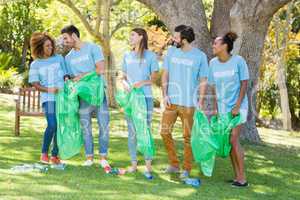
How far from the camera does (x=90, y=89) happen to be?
7629 mm

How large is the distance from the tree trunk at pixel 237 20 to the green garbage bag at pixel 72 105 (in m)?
3.16

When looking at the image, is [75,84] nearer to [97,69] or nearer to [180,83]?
[97,69]

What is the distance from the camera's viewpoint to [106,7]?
739 inches

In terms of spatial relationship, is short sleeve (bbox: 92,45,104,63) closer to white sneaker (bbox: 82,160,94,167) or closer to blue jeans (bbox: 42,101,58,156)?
blue jeans (bbox: 42,101,58,156)

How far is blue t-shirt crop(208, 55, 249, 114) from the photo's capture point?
7.04m

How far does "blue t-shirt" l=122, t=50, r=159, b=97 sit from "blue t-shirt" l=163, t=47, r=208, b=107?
0.21 metres

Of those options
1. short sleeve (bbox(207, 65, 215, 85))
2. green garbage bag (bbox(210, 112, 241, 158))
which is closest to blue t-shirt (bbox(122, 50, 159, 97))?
short sleeve (bbox(207, 65, 215, 85))

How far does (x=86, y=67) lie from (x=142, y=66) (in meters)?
0.80

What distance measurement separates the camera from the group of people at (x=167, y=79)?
7.09 m

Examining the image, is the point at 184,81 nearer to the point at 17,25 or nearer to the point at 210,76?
the point at 210,76

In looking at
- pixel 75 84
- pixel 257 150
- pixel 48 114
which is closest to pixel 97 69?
pixel 75 84

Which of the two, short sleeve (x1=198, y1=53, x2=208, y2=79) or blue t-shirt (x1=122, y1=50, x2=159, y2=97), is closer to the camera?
short sleeve (x1=198, y1=53, x2=208, y2=79)

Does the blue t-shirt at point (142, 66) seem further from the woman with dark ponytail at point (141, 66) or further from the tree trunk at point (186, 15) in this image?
the tree trunk at point (186, 15)

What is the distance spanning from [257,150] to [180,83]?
368 centimetres
